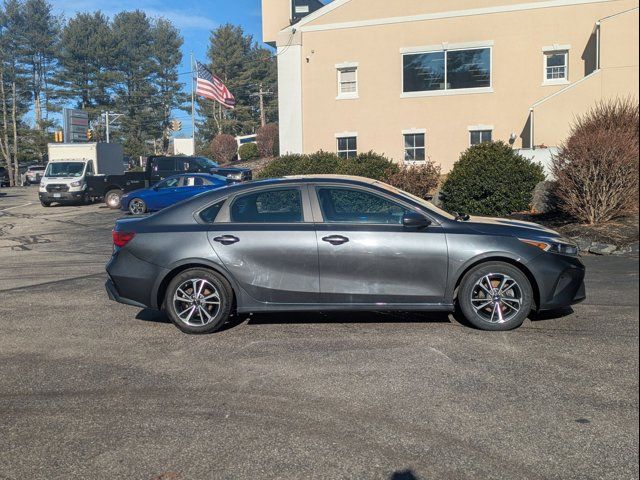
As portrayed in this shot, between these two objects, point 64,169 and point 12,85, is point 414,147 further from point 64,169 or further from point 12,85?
point 12,85

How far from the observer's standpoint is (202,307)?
22.0 ft

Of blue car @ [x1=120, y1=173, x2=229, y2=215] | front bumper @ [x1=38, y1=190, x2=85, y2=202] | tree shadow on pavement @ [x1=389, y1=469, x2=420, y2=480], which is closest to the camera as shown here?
tree shadow on pavement @ [x1=389, y1=469, x2=420, y2=480]

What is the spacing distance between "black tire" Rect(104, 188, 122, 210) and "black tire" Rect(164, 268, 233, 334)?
2128 cm

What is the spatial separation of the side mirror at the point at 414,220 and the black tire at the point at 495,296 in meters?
0.67

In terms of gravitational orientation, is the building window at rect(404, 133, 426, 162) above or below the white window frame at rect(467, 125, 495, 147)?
below

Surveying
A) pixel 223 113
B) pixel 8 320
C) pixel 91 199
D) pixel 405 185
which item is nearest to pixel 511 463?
pixel 8 320

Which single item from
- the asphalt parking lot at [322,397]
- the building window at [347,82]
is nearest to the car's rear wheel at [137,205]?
the building window at [347,82]

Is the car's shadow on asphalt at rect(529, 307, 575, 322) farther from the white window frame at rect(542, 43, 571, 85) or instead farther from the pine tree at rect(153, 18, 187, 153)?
the pine tree at rect(153, 18, 187, 153)

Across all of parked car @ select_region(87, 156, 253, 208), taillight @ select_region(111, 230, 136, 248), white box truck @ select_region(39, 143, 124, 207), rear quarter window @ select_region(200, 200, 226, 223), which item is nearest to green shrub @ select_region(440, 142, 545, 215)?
rear quarter window @ select_region(200, 200, 226, 223)

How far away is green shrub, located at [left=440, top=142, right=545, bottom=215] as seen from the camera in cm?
1506

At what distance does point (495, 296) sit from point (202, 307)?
298 centimetres

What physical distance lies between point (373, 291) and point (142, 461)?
10.3 ft

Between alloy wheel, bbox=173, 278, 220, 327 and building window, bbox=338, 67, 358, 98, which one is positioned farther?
building window, bbox=338, 67, 358, 98

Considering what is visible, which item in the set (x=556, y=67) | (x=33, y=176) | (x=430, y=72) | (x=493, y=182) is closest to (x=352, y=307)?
(x=493, y=182)
